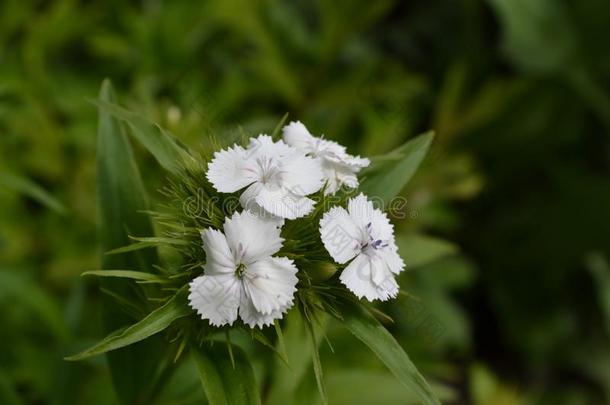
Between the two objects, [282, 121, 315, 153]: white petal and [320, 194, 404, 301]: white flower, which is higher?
[282, 121, 315, 153]: white petal

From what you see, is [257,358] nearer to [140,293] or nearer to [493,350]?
[140,293]

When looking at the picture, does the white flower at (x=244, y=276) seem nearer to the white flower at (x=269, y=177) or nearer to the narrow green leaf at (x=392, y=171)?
the white flower at (x=269, y=177)

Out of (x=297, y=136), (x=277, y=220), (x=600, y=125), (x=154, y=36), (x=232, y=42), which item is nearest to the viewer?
(x=277, y=220)

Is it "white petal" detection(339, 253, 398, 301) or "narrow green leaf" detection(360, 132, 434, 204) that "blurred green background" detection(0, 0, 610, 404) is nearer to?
"narrow green leaf" detection(360, 132, 434, 204)

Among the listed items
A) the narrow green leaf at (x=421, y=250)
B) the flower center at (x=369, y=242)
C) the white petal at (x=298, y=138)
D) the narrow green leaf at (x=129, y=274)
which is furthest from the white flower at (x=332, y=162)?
the narrow green leaf at (x=421, y=250)

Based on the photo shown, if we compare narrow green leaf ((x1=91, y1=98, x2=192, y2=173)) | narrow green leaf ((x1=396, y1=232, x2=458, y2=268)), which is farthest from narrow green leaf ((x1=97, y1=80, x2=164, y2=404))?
narrow green leaf ((x1=396, y1=232, x2=458, y2=268))

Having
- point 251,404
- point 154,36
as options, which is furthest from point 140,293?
point 154,36

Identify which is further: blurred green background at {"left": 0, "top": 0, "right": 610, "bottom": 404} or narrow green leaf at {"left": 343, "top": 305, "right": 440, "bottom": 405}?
blurred green background at {"left": 0, "top": 0, "right": 610, "bottom": 404}
